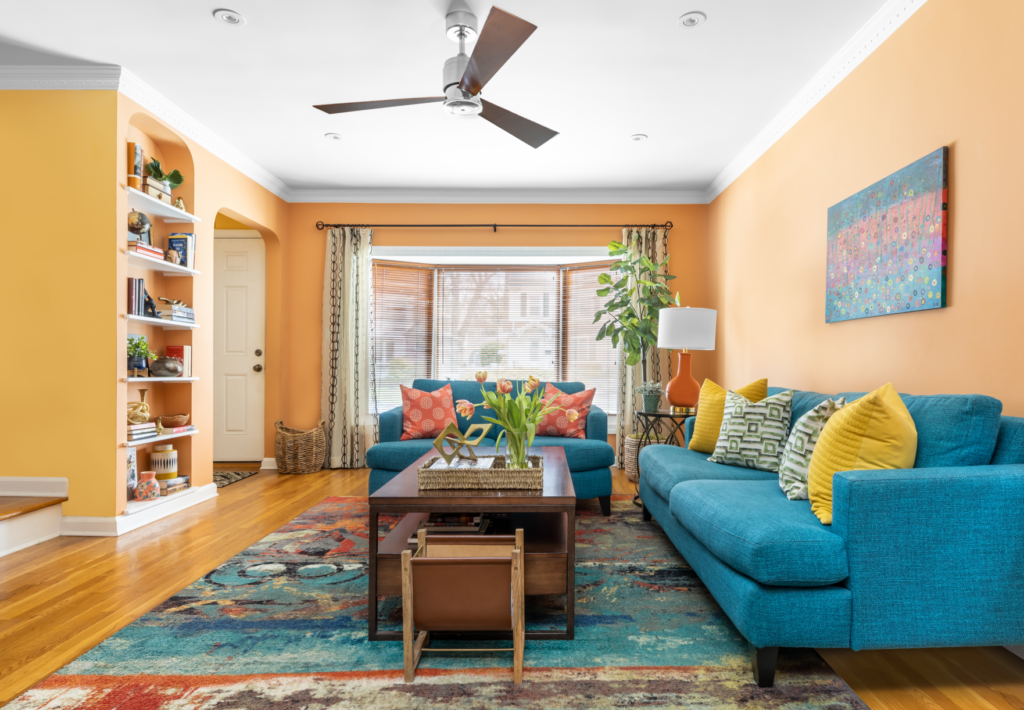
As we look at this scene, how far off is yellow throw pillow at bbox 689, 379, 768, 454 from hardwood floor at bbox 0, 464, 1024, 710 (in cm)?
151

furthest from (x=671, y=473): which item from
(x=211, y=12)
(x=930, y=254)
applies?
(x=211, y=12)

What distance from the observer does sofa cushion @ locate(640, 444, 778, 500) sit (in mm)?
2787

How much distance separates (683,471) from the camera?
288 centimetres

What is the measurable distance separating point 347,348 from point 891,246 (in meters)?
4.49

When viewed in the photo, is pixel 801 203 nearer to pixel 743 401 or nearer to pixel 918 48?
pixel 918 48

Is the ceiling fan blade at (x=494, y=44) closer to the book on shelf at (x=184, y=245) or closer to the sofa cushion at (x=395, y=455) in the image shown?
the sofa cushion at (x=395, y=455)

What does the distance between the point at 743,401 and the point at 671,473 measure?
0.60 m

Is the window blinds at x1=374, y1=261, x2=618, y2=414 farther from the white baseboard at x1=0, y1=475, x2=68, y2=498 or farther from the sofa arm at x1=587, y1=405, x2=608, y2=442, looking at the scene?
the white baseboard at x1=0, y1=475, x2=68, y2=498

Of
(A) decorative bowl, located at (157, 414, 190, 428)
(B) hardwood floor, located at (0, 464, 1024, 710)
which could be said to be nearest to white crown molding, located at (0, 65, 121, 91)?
(A) decorative bowl, located at (157, 414, 190, 428)

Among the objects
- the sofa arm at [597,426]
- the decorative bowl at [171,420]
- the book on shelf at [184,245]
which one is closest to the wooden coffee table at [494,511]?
the sofa arm at [597,426]

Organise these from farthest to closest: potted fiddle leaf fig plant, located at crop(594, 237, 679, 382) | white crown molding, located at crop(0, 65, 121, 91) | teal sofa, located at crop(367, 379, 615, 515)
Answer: potted fiddle leaf fig plant, located at crop(594, 237, 679, 382), teal sofa, located at crop(367, 379, 615, 515), white crown molding, located at crop(0, 65, 121, 91)

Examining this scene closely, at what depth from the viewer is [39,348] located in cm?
335

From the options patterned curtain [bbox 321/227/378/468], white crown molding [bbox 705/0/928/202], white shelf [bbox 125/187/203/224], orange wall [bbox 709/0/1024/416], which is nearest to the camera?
orange wall [bbox 709/0/1024/416]

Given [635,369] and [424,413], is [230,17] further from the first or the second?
[635,369]
